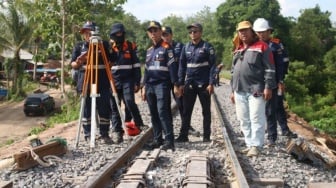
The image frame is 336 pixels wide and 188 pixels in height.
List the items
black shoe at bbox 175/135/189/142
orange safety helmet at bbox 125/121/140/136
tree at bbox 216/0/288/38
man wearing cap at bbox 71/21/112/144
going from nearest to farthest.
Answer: man wearing cap at bbox 71/21/112/144, black shoe at bbox 175/135/189/142, orange safety helmet at bbox 125/121/140/136, tree at bbox 216/0/288/38

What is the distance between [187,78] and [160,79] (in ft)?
2.17

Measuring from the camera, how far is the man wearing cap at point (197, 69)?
26.9 feet

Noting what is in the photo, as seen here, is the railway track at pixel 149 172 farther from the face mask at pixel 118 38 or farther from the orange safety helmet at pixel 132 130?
the face mask at pixel 118 38

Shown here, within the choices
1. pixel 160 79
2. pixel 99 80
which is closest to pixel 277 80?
pixel 160 79

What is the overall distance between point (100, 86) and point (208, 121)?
78.1 inches

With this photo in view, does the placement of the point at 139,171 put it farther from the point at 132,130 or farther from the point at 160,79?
the point at 132,130

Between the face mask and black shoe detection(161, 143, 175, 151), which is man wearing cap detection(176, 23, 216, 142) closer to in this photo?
black shoe detection(161, 143, 175, 151)

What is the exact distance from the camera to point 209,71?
8391 millimetres

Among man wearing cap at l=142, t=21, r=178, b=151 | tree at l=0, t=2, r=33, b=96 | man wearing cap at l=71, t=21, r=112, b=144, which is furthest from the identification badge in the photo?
tree at l=0, t=2, r=33, b=96

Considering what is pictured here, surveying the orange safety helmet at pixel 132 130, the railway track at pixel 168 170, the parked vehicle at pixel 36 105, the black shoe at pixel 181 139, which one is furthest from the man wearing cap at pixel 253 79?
the parked vehicle at pixel 36 105

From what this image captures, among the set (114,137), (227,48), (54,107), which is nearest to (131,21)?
(227,48)

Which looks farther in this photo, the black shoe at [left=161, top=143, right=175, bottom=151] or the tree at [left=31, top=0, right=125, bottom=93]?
the tree at [left=31, top=0, right=125, bottom=93]

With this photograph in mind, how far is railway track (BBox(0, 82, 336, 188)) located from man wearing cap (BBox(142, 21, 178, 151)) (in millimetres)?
337

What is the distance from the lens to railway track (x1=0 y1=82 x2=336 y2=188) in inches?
219
